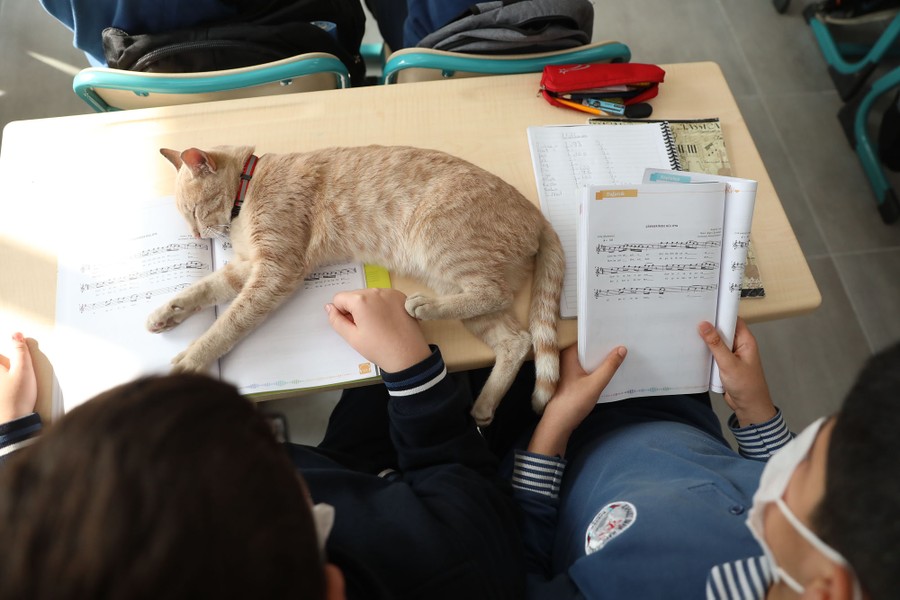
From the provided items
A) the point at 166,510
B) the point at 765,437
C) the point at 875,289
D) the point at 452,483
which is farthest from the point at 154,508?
the point at 875,289

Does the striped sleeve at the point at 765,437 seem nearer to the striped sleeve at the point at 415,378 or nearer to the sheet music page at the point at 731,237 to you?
the sheet music page at the point at 731,237

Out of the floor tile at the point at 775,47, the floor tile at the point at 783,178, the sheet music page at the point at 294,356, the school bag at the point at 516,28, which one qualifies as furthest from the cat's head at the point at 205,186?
the floor tile at the point at 775,47

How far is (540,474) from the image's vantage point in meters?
1.02

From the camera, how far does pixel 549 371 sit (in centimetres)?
107

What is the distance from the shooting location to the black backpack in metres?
1.34

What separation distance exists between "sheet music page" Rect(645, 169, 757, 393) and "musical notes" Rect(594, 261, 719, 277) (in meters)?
0.04

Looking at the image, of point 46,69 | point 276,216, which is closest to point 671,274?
point 276,216

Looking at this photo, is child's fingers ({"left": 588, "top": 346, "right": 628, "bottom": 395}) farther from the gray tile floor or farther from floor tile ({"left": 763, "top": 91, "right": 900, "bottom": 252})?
floor tile ({"left": 763, "top": 91, "right": 900, "bottom": 252})

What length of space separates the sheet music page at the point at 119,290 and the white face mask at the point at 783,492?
0.97 m

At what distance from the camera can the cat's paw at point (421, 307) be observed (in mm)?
1047

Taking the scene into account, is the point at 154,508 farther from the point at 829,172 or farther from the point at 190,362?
the point at 829,172

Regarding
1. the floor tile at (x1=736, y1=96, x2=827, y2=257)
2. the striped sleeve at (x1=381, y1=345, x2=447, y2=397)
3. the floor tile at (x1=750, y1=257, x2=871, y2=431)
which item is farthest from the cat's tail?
the floor tile at (x1=736, y1=96, x2=827, y2=257)

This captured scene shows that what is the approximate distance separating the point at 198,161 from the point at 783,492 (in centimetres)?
117

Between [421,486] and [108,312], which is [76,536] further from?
[108,312]
